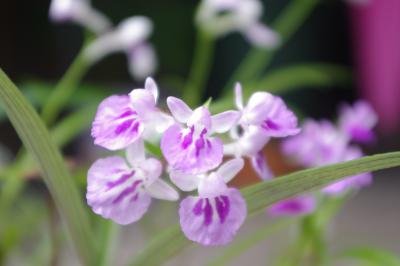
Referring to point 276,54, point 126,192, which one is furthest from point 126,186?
point 276,54

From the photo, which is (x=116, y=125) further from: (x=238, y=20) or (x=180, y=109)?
(x=238, y=20)

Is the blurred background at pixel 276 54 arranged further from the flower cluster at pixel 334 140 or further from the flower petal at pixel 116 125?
the flower petal at pixel 116 125

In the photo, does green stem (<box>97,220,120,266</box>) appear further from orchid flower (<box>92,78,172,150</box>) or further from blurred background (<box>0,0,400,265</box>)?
blurred background (<box>0,0,400,265</box>)

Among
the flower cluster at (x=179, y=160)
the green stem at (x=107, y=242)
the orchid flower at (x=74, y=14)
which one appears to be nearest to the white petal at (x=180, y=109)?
the flower cluster at (x=179, y=160)

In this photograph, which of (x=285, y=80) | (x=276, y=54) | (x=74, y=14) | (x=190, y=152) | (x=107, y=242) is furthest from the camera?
(x=276, y=54)

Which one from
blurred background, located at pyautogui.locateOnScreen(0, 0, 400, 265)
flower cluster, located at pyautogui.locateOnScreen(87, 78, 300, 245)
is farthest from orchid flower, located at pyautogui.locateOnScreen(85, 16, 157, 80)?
blurred background, located at pyautogui.locateOnScreen(0, 0, 400, 265)

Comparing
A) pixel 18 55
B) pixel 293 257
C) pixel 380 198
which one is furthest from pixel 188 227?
pixel 18 55
